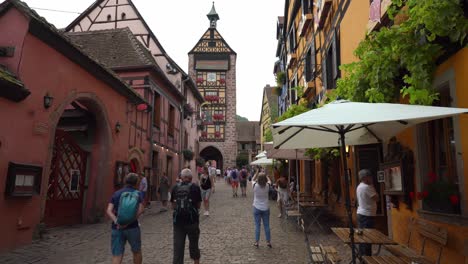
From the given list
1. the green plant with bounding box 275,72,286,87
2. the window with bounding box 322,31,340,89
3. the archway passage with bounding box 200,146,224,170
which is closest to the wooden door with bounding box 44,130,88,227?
the window with bounding box 322,31,340,89

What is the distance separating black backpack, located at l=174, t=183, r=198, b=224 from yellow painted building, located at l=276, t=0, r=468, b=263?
3.19m

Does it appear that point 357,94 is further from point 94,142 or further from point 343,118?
point 94,142

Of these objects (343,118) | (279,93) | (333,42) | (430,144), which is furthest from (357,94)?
(279,93)

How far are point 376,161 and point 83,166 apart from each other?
25.9 ft

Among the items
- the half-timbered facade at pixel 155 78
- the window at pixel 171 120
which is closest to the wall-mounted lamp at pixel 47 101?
the half-timbered facade at pixel 155 78

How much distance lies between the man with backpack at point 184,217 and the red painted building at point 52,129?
11.7 feet

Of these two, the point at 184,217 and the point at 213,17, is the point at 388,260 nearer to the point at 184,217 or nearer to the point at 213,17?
the point at 184,217

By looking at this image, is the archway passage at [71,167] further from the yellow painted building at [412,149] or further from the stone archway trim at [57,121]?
the yellow painted building at [412,149]

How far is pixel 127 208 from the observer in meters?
4.79

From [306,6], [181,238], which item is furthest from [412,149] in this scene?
[306,6]

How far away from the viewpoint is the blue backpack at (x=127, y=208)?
476 cm

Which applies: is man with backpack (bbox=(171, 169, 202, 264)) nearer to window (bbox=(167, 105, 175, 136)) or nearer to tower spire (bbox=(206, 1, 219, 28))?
window (bbox=(167, 105, 175, 136))

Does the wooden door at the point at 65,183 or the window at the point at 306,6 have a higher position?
the window at the point at 306,6

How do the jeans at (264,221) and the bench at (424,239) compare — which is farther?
the jeans at (264,221)
